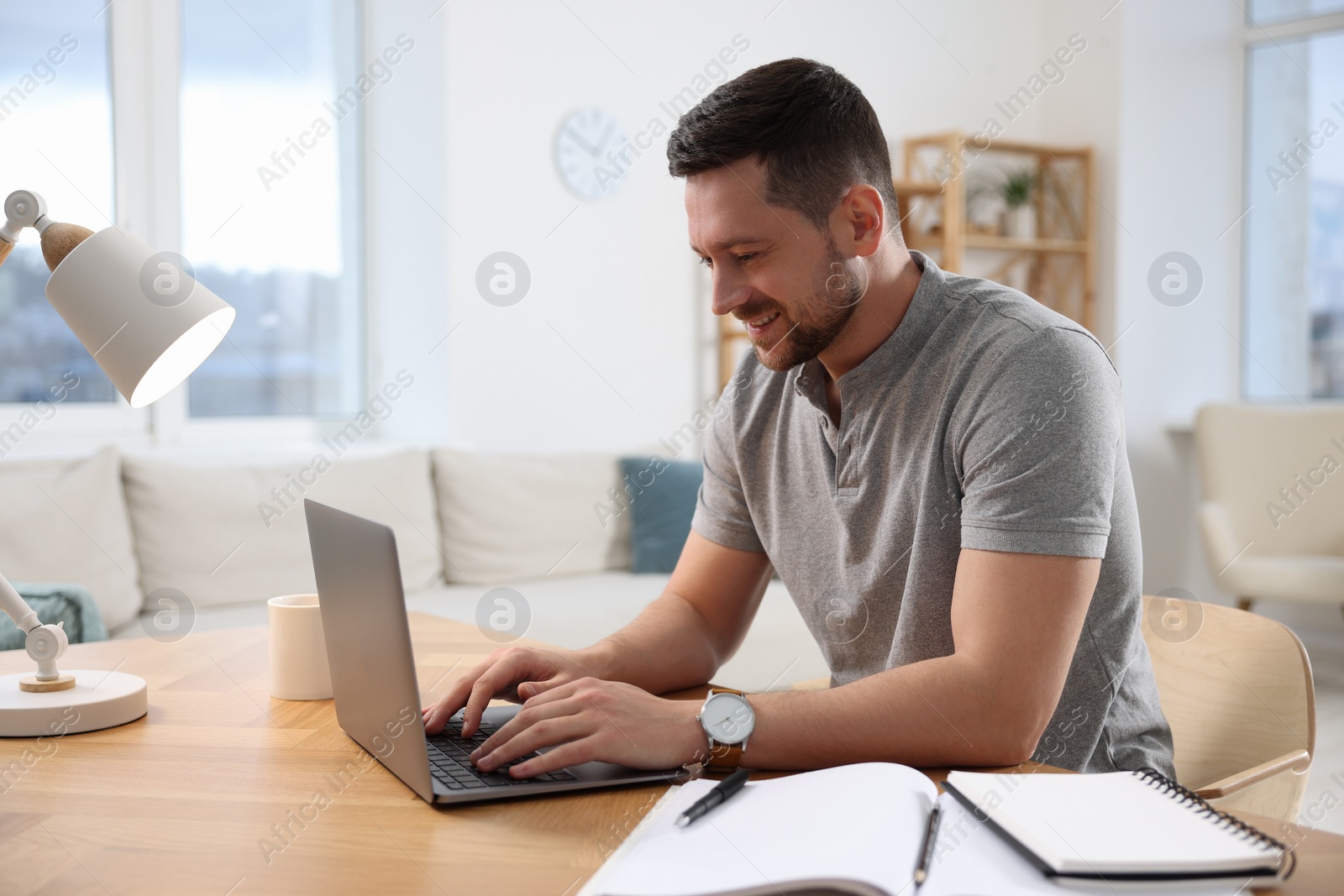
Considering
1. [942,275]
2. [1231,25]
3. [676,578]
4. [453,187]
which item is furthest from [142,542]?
[1231,25]

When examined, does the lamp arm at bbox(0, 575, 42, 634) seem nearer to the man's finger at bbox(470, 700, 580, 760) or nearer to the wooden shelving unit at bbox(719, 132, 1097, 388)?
the man's finger at bbox(470, 700, 580, 760)

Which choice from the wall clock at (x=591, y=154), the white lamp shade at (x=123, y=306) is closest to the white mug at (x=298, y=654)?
the white lamp shade at (x=123, y=306)

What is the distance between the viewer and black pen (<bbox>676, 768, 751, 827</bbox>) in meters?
0.73

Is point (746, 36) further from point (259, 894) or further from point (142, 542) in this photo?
point (259, 894)

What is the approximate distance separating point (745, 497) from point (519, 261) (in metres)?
2.42

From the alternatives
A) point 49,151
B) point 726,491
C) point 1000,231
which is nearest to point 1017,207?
point 1000,231

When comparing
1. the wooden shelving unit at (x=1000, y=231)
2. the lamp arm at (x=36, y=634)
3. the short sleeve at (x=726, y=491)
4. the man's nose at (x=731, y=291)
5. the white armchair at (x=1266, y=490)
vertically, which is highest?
the wooden shelving unit at (x=1000, y=231)

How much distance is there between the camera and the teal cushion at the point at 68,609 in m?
2.02

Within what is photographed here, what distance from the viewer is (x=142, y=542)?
2.70 m

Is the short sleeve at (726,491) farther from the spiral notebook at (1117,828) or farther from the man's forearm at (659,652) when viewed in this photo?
the spiral notebook at (1117,828)

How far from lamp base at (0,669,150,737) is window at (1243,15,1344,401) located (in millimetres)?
4751

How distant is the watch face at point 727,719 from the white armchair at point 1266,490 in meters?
3.47

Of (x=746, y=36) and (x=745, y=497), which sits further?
(x=746, y=36)

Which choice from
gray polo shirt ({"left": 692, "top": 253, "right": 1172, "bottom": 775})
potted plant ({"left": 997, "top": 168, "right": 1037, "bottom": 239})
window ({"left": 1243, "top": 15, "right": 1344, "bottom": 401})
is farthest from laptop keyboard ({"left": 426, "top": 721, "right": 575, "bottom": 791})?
window ({"left": 1243, "top": 15, "right": 1344, "bottom": 401})
